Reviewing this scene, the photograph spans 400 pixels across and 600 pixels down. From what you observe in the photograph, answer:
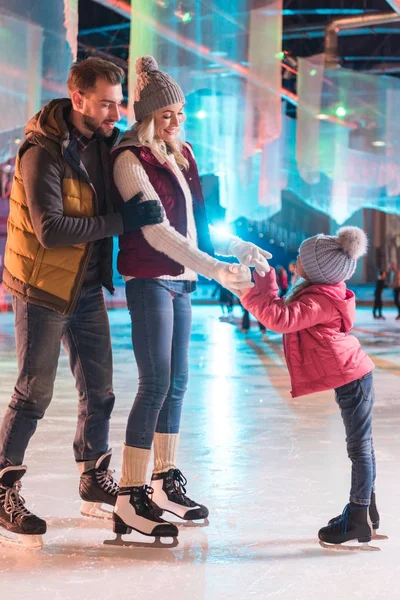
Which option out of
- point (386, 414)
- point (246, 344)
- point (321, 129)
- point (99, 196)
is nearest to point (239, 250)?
point (99, 196)

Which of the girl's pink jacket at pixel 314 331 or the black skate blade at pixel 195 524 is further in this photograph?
the black skate blade at pixel 195 524

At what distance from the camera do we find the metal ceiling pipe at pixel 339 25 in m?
15.5

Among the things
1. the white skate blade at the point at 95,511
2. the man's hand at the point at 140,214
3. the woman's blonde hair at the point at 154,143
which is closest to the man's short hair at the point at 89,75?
the woman's blonde hair at the point at 154,143

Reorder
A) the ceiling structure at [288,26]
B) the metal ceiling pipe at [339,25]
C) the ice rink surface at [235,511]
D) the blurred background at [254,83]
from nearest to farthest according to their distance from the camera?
1. the ice rink surface at [235,511]
2. the blurred background at [254,83]
3. the ceiling structure at [288,26]
4. the metal ceiling pipe at [339,25]

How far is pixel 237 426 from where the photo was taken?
14.6 feet

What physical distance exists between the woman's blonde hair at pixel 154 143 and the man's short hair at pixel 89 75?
14cm

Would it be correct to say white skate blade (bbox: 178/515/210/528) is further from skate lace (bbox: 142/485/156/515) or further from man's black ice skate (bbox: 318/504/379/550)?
man's black ice skate (bbox: 318/504/379/550)

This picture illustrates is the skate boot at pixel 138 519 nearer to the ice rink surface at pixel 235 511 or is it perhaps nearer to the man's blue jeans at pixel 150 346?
the ice rink surface at pixel 235 511

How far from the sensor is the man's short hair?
2.63m

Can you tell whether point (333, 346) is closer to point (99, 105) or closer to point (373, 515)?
point (373, 515)

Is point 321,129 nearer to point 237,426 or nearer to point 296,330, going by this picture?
point 237,426

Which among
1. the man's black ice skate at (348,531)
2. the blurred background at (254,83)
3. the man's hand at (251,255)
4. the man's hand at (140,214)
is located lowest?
the man's black ice skate at (348,531)

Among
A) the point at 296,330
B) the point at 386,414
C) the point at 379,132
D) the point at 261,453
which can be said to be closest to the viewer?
the point at 296,330

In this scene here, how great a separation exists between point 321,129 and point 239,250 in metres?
11.8
